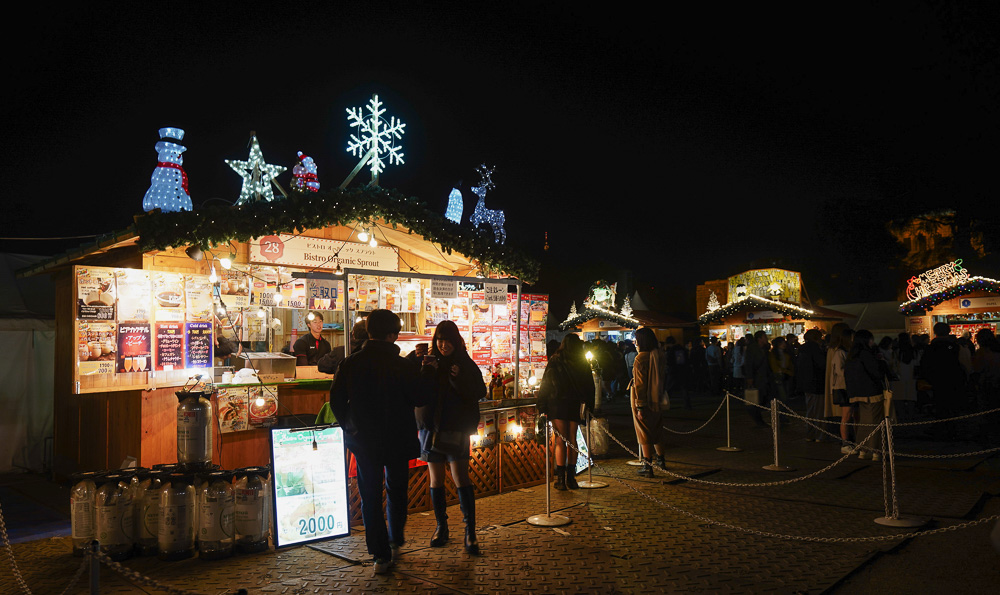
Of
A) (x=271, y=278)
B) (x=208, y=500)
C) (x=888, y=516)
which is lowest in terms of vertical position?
(x=888, y=516)

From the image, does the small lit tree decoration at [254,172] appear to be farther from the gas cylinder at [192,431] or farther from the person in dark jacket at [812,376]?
the person in dark jacket at [812,376]

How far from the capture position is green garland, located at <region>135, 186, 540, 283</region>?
6.57 metres

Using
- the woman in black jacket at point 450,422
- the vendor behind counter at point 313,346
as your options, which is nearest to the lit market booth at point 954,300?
the vendor behind counter at point 313,346

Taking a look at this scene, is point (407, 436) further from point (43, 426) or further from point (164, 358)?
point (43, 426)

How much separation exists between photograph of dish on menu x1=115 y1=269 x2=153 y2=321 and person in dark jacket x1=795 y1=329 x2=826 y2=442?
9.70 meters

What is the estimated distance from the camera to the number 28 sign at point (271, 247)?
314 inches

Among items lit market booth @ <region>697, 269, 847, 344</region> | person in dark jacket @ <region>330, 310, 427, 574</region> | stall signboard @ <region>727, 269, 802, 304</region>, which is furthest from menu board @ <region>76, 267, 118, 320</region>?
stall signboard @ <region>727, 269, 802, 304</region>

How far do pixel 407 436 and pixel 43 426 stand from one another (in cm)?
751

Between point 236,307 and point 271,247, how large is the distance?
85cm

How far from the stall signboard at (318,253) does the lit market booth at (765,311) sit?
52.1ft

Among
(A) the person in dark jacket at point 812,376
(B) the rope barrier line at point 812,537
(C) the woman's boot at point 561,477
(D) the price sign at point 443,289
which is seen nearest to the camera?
(B) the rope barrier line at point 812,537

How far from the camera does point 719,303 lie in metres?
31.1

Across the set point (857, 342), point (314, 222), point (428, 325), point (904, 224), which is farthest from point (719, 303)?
point (314, 222)

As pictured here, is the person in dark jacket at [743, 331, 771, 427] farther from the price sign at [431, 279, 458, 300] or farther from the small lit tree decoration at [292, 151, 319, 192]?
the small lit tree decoration at [292, 151, 319, 192]
